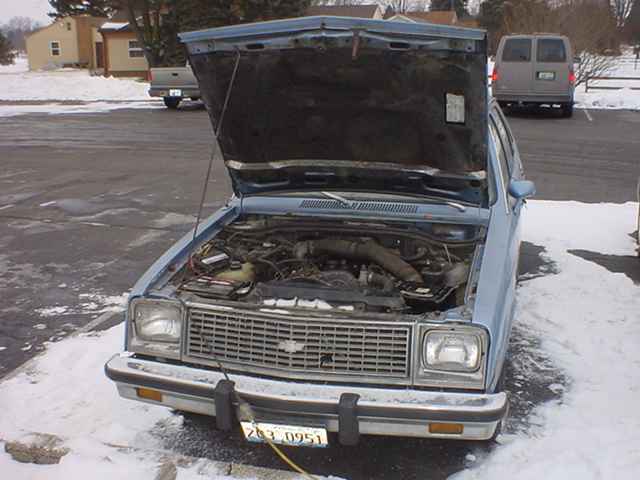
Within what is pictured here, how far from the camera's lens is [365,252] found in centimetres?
403

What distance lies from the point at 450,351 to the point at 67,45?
50261 mm

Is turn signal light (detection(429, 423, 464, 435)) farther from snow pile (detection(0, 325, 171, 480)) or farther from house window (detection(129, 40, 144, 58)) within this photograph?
house window (detection(129, 40, 144, 58))

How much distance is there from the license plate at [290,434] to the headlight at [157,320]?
588 mm

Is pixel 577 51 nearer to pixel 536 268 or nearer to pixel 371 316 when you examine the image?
pixel 536 268

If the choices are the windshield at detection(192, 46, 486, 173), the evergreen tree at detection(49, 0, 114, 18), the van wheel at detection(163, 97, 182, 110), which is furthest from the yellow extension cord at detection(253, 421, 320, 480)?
the evergreen tree at detection(49, 0, 114, 18)

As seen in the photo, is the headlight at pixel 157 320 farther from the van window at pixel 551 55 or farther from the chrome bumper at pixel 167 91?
the chrome bumper at pixel 167 91

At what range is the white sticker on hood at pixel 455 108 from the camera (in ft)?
12.2

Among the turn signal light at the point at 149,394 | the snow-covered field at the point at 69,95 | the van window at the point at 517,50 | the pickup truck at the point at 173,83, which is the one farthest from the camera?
the snow-covered field at the point at 69,95

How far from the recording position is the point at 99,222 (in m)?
8.30

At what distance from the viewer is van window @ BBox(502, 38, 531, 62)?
17.3 metres

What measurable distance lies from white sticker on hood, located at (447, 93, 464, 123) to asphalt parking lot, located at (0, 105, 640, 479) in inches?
66.7

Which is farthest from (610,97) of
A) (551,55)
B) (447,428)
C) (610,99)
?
(447,428)

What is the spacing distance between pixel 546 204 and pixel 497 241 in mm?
5378

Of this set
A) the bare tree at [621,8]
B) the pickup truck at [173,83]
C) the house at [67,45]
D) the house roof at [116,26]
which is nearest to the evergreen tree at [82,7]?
the house roof at [116,26]
